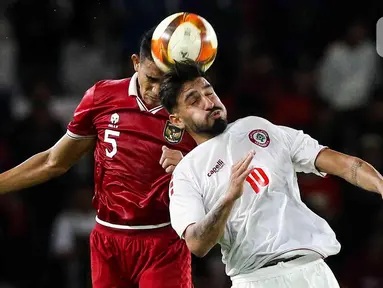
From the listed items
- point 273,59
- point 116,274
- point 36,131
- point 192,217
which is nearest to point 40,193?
point 36,131

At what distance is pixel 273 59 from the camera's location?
9.58 metres

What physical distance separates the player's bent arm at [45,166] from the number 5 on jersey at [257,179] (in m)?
1.56

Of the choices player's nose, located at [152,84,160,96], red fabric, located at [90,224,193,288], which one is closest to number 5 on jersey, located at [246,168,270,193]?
player's nose, located at [152,84,160,96]

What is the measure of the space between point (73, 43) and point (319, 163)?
5931 mm

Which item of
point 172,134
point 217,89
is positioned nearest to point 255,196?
point 172,134

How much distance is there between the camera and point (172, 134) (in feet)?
17.4

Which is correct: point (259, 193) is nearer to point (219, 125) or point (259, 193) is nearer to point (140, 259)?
point (219, 125)

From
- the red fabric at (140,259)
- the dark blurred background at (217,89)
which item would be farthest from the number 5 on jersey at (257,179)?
the dark blurred background at (217,89)

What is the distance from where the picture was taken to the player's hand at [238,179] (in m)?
3.96

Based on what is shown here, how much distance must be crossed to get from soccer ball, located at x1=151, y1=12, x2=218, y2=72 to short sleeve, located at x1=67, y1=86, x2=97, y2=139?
60 cm

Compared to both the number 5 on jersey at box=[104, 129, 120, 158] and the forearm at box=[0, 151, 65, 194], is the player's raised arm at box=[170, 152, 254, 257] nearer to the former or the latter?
the number 5 on jersey at box=[104, 129, 120, 158]

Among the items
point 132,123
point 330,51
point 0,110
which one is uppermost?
point 132,123

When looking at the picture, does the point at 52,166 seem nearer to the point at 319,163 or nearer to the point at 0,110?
the point at 319,163

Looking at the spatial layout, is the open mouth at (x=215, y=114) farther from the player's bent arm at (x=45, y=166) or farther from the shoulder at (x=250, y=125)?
the player's bent arm at (x=45, y=166)
